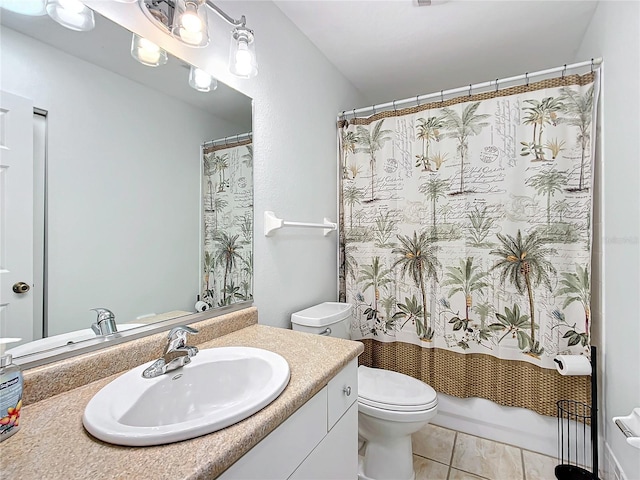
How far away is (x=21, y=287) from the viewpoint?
2.56ft

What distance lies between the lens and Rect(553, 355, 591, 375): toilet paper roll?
1482 millimetres

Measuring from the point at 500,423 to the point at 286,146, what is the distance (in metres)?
1.97

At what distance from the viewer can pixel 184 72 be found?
3.87 ft

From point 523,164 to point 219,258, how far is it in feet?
5.34

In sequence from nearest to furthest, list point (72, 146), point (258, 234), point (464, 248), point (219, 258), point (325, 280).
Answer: point (72, 146)
point (219, 258)
point (258, 234)
point (464, 248)
point (325, 280)

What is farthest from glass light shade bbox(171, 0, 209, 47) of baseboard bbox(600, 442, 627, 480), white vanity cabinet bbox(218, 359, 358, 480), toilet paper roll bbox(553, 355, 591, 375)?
baseboard bbox(600, 442, 627, 480)

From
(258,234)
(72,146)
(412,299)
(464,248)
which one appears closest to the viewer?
(72,146)

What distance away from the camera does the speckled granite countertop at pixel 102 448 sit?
524mm

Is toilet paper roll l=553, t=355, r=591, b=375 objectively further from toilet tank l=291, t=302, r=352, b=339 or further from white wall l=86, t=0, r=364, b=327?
white wall l=86, t=0, r=364, b=327

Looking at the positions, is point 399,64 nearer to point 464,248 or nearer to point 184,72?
point 464,248

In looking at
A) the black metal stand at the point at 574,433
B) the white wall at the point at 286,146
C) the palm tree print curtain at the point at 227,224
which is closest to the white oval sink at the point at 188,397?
the palm tree print curtain at the point at 227,224

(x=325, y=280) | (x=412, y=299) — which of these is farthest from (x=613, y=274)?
(x=325, y=280)

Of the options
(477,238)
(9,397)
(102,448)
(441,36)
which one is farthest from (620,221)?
(9,397)

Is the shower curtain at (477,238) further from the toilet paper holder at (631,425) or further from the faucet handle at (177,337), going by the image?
the faucet handle at (177,337)
